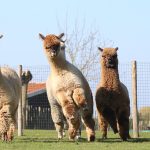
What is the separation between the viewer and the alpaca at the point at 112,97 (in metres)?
13.4

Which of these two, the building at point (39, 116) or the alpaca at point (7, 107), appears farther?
the building at point (39, 116)

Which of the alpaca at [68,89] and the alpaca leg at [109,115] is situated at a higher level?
the alpaca at [68,89]

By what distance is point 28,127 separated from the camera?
26156 mm

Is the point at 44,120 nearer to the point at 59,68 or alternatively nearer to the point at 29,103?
the point at 29,103

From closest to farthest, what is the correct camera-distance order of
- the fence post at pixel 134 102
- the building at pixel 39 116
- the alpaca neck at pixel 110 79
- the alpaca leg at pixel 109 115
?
the alpaca neck at pixel 110 79 → the alpaca leg at pixel 109 115 → the fence post at pixel 134 102 → the building at pixel 39 116

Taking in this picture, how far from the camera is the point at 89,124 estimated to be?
13.3 meters

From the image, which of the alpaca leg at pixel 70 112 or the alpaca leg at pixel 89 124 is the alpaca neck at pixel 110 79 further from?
the alpaca leg at pixel 70 112

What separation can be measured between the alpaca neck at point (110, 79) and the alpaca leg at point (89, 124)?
0.81 metres

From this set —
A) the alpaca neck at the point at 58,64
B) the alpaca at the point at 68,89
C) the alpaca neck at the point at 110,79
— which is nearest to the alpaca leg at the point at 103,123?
the alpaca at the point at 68,89

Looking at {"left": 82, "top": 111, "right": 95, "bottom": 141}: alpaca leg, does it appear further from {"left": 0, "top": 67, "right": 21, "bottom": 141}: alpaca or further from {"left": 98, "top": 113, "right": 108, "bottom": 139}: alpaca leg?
{"left": 0, "top": 67, "right": 21, "bottom": 141}: alpaca

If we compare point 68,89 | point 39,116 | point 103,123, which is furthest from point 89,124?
point 39,116

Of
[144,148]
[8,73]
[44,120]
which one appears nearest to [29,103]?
[44,120]

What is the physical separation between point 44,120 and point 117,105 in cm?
1355

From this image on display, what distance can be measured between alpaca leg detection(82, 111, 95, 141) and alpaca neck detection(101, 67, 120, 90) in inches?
31.7
